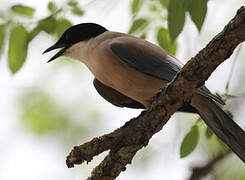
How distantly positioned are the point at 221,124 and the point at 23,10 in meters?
1.66

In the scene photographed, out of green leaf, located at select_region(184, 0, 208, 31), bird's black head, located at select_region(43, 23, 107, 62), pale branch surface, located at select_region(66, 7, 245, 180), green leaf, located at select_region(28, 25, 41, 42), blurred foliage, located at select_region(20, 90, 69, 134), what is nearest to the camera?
pale branch surface, located at select_region(66, 7, 245, 180)

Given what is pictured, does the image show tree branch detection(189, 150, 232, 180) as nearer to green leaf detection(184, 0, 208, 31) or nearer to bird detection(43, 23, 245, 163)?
bird detection(43, 23, 245, 163)

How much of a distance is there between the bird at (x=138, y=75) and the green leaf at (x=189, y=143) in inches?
5.5

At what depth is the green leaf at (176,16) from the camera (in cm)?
316

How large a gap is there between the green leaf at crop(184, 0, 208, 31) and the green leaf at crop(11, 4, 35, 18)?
1.32 metres

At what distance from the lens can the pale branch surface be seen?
8.75 feet

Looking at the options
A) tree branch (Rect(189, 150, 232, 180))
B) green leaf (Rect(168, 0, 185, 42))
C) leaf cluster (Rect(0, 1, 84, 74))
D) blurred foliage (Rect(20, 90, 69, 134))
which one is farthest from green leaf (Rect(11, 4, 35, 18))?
blurred foliage (Rect(20, 90, 69, 134))

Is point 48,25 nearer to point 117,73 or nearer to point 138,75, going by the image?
point 117,73

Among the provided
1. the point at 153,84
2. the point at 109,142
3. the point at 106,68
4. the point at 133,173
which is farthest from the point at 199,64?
the point at 133,173

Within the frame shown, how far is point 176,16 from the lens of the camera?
10.4 ft

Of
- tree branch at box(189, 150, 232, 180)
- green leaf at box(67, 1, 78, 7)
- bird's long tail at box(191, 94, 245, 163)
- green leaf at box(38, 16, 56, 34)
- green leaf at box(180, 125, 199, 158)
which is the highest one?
green leaf at box(67, 1, 78, 7)

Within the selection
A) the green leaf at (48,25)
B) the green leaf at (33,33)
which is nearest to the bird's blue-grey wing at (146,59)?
the green leaf at (48,25)

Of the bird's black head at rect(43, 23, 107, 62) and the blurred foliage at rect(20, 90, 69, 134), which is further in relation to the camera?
the blurred foliage at rect(20, 90, 69, 134)

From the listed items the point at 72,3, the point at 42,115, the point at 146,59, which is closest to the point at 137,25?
the point at 146,59
